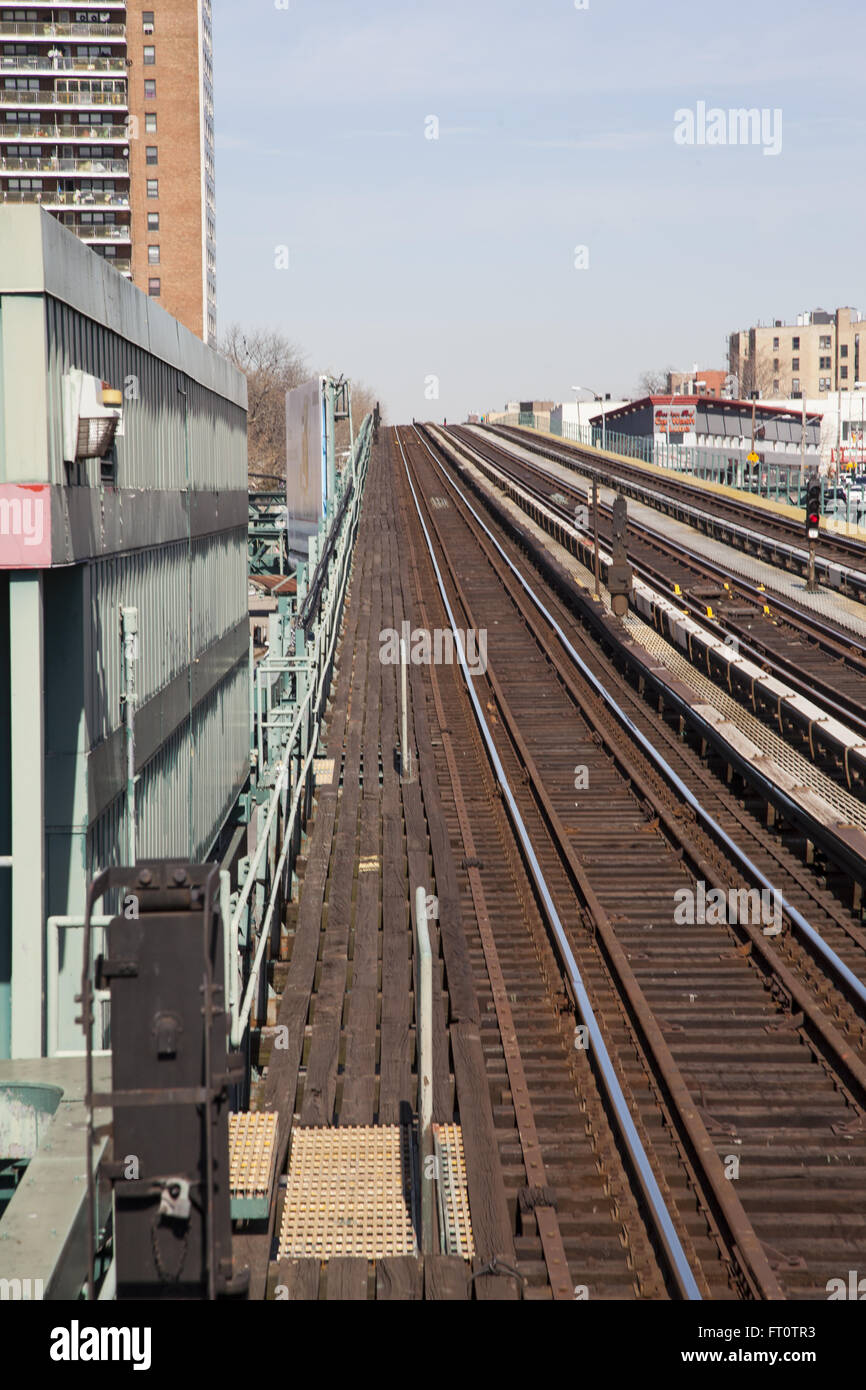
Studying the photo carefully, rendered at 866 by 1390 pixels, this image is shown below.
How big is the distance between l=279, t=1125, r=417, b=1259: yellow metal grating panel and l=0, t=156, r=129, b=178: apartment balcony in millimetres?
77100

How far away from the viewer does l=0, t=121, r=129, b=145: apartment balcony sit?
2945 inches

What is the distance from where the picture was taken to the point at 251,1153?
7.35 metres

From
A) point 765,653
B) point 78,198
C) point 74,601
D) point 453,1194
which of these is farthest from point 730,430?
point 453,1194

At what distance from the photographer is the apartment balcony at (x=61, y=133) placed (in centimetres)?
7481

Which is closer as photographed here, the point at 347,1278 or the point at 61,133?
the point at 347,1278

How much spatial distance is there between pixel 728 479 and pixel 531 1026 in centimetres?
4571

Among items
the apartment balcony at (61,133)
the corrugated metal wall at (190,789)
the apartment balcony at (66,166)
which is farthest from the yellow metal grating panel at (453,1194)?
the apartment balcony at (61,133)

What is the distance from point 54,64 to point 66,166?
555cm

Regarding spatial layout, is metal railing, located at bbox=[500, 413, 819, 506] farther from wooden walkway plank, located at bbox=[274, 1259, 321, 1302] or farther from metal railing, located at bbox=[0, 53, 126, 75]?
wooden walkway plank, located at bbox=[274, 1259, 321, 1302]

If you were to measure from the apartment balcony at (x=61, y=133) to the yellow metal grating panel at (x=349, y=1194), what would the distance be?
77.6 metres

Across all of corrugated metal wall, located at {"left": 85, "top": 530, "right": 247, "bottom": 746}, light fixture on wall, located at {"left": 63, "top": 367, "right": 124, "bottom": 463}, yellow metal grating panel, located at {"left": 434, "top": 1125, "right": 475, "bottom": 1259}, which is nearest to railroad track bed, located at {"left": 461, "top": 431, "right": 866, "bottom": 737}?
corrugated metal wall, located at {"left": 85, "top": 530, "right": 247, "bottom": 746}

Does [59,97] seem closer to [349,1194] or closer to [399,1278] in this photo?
[349,1194]

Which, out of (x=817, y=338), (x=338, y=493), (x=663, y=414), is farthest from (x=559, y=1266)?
(x=817, y=338)
